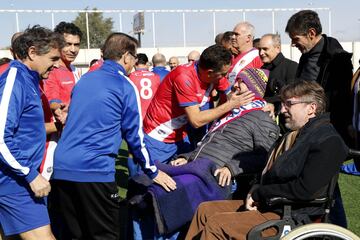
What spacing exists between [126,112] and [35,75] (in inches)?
23.7

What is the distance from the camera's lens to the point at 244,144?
3.67 m

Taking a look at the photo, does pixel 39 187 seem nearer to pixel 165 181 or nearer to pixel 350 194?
pixel 165 181

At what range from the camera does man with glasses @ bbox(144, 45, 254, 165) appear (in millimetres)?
3787

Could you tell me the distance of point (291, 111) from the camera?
312cm

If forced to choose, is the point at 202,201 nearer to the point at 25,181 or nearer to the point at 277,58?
the point at 25,181

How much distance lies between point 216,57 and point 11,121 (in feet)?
5.39

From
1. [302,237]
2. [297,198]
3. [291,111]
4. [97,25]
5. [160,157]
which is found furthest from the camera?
[97,25]

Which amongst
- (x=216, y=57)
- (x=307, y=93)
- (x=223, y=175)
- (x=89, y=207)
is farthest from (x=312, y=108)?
(x=89, y=207)

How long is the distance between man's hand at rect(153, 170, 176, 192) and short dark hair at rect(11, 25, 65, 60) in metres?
1.10

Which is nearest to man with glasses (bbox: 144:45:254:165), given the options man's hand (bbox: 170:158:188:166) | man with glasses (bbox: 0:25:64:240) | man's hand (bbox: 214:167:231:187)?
man's hand (bbox: 170:158:188:166)

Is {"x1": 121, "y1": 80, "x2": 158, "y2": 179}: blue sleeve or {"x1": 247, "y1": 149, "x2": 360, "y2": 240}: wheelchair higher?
{"x1": 121, "y1": 80, "x2": 158, "y2": 179}: blue sleeve

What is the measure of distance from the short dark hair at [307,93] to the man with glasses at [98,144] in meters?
0.98

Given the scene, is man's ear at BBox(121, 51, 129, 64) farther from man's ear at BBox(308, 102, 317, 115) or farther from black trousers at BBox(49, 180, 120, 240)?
man's ear at BBox(308, 102, 317, 115)

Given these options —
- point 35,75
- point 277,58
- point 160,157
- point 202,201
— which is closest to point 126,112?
point 35,75
